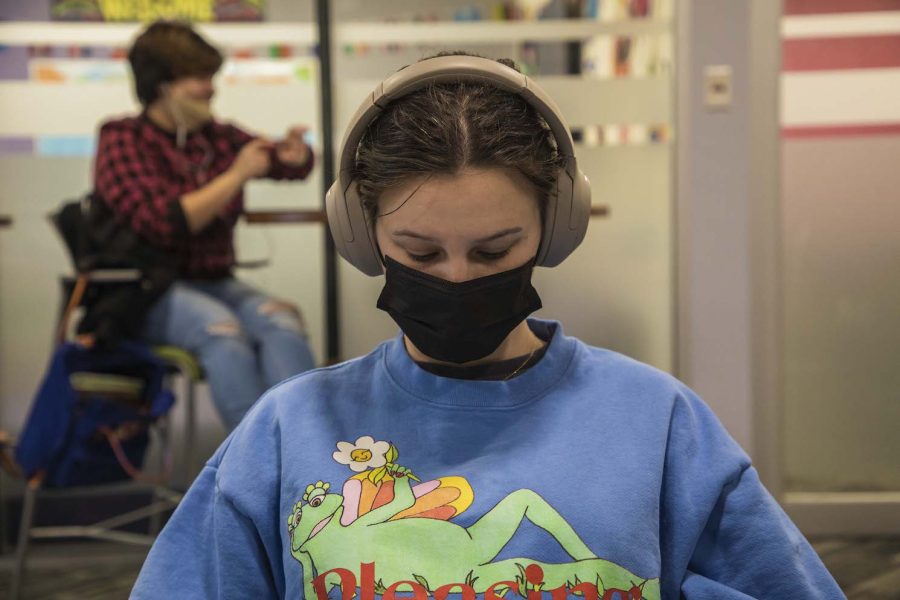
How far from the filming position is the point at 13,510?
9.19ft

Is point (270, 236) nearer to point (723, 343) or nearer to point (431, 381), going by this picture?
point (723, 343)

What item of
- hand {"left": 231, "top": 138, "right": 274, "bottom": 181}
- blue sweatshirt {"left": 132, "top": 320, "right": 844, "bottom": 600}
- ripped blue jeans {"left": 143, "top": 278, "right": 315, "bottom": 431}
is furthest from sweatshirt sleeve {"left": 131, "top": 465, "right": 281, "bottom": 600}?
hand {"left": 231, "top": 138, "right": 274, "bottom": 181}

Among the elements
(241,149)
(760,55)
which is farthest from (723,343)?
(241,149)

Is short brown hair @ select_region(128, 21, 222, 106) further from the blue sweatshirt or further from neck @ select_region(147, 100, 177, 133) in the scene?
the blue sweatshirt

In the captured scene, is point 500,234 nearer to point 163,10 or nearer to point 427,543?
point 427,543

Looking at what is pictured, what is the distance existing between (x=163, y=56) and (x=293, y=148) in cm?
39

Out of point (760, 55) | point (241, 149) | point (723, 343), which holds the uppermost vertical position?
point (760, 55)

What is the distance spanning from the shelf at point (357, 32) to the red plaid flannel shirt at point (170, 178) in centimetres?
64

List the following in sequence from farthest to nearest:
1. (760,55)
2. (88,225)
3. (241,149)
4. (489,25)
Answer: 1. (489,25)
2. (760,55)
3. (241,149)
4. (88,225)

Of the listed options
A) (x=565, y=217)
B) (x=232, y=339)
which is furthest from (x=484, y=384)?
(x=232, y=339)

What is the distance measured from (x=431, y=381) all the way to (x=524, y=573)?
180mm

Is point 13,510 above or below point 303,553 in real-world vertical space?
below

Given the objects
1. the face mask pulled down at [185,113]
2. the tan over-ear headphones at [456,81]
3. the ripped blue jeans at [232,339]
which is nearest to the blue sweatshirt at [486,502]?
the tan over-ear headphones at [456,81]

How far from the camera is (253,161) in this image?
233 cm
